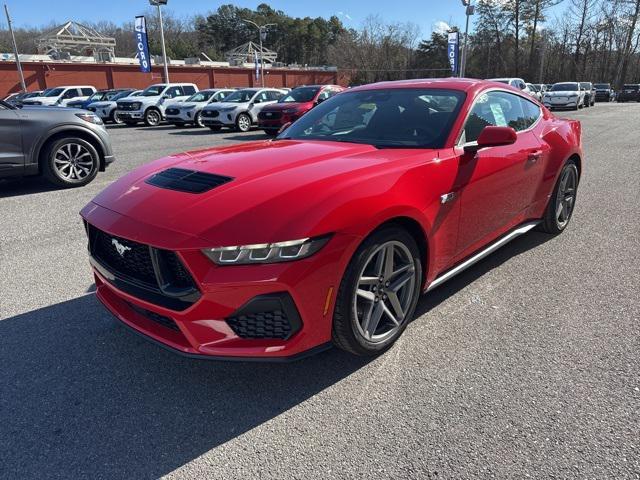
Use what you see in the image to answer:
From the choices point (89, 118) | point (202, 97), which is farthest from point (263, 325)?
point (202, 97)

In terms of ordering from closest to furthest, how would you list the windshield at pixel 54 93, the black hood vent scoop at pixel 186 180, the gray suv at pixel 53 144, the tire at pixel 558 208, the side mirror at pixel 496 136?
the black hood vent scoop at pixel 186 180 → the side mirror at pixel 496 136 → the tire at pixel 558 208 → the gray suv at pixel 53 144 → the windshield at pixel 54 93

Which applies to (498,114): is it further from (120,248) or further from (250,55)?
(250,55)

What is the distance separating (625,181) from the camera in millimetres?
7809

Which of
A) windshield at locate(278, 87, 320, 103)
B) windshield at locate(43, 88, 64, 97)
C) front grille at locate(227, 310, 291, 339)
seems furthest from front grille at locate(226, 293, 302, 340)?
windshield at locate(43, 88, 64, 97)

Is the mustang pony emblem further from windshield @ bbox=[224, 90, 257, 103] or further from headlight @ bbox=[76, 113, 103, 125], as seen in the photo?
windshield @ bbox=[224, 90, 257, 103]

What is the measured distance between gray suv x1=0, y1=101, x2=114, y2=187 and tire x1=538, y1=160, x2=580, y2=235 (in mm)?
6696

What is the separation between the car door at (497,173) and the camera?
329 centimetres

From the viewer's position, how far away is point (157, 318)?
2461mm

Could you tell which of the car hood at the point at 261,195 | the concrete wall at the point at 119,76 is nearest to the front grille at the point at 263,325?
the car hood at the point at 261,195

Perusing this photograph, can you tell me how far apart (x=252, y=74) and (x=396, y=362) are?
59.9 m

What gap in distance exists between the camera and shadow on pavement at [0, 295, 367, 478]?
2.14m

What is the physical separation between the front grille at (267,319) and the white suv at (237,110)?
15870mm

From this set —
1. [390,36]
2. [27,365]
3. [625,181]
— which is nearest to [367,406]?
[27,365]

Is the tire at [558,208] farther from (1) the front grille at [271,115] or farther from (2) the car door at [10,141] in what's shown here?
(1) the front grille at [271,115]
